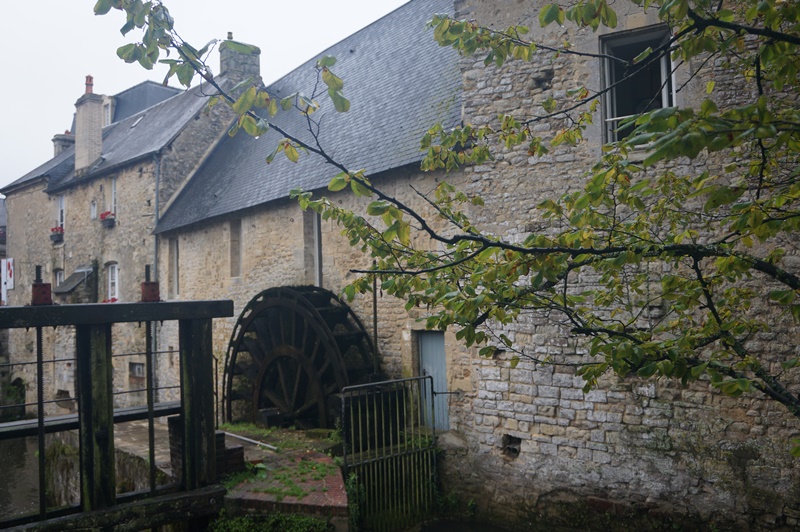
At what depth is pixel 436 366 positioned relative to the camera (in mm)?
8961

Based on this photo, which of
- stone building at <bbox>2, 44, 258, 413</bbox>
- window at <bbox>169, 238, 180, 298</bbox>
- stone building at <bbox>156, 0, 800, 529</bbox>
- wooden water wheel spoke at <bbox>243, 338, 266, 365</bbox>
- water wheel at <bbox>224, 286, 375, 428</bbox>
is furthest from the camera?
stone building at <bbox>2, 44, 258, 413</bbox>

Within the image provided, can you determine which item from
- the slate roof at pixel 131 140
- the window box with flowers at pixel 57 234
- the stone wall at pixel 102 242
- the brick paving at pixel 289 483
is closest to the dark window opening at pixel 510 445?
the brick paving at pixel 289 483

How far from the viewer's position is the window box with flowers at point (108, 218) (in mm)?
17516

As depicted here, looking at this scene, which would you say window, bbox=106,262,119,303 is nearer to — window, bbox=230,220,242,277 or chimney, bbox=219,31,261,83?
window, bbox=230,220,242,277

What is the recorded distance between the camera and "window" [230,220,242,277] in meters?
13.4

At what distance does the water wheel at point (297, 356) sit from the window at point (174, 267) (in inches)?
178

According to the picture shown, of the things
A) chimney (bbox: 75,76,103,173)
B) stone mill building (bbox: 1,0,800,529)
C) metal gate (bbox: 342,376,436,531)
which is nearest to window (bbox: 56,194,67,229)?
chimney (bbox: 75,76,103,173)

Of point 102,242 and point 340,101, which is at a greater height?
point 102,242

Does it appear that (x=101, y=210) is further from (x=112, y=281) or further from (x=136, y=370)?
(x=136, y=370)

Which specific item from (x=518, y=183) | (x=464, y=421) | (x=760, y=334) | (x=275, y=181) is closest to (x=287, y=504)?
(x=464, y=421)

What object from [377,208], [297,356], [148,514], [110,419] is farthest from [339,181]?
[297,356]

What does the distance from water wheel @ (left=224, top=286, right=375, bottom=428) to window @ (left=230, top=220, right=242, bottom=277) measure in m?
1.96

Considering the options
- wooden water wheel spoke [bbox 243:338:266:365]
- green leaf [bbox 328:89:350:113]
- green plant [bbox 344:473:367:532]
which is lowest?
green plant [bbox 344:473:367:532]

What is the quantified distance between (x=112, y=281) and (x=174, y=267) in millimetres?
3375
